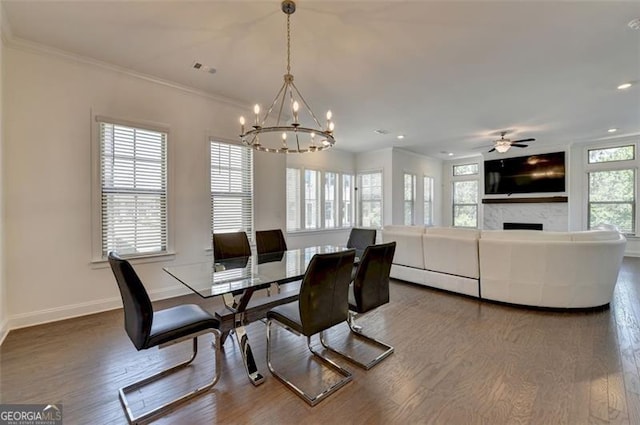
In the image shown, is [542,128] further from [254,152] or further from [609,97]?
[254,152]

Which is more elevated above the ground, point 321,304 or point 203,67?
point 203,67

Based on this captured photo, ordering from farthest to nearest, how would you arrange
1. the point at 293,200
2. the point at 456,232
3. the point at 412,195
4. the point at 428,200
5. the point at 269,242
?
the point at 428,200 < the point at 412,195 < the point at 293,200 < the point at 456,232 < the point at 269,242

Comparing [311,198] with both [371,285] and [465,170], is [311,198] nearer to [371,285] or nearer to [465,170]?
[371,285]

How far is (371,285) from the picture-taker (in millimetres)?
2404

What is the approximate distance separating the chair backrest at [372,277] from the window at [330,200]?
5100mm

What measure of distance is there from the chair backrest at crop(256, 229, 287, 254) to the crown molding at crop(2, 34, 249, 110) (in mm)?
2172

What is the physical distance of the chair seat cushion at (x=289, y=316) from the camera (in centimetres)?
204

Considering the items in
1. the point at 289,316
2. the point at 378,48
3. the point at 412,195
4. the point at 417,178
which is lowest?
the point at 289,316

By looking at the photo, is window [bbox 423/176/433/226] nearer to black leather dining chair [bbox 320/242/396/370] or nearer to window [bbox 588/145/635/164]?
window [bbox 588/145/635/164]

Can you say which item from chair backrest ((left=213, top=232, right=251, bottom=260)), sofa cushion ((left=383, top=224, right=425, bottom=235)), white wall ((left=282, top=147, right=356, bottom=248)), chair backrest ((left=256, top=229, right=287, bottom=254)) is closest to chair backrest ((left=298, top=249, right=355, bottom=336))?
chair backrest ((left=213, top=232, right=251, bottom=260))

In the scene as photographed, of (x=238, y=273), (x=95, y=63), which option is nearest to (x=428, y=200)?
(x=238, y=273)

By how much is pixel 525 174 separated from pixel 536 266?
5688 millimetres

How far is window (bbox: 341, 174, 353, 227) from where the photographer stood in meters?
8.14

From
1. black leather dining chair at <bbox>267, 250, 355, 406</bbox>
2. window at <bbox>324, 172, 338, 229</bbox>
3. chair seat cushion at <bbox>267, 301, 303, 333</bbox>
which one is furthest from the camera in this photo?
window at <bbox>324, 172, 338, 229</bbox>
